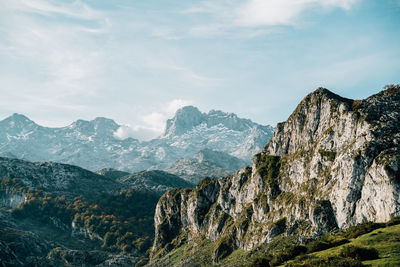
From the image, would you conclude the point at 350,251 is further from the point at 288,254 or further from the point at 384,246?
the point at 288,254

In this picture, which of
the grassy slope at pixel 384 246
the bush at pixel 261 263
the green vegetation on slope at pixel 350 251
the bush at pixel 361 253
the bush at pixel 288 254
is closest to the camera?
the grassy slope at pixel 384 246

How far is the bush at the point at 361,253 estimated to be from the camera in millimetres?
53834

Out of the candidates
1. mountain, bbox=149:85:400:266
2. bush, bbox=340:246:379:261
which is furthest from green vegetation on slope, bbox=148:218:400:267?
mountain, bbox=149:85:400:266

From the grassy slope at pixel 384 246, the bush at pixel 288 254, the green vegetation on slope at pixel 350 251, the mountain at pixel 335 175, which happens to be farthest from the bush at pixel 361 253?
the mountain at pixel 335 175

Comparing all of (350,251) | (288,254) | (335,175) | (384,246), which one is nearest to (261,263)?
(288,254)

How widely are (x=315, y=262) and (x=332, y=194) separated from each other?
102768 millimetres

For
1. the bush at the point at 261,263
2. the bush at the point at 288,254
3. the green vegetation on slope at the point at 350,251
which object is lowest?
the bush at the point at 261,263

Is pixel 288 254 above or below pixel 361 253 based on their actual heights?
below

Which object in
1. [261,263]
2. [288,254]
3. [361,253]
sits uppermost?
[361,253]

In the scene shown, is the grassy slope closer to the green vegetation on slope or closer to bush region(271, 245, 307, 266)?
the green vegetation on slope

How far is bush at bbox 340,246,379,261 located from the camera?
2119 inches

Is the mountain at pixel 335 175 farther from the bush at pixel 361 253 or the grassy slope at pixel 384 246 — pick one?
the bush at pixel 361 253

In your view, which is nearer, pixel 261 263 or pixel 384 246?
pixel 384 246

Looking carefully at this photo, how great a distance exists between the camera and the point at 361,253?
54.8m
